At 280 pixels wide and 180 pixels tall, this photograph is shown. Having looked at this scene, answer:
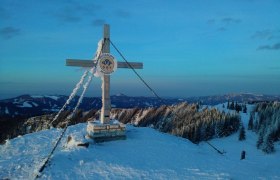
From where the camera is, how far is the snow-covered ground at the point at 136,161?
16000 mm

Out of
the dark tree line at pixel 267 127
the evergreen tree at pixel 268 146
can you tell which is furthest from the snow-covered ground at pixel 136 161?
the dark tree line at pixel 267 127

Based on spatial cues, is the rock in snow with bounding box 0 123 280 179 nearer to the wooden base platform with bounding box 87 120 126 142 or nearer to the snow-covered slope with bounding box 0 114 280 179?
the snow-covered slope with bounding box 0 114 280 179

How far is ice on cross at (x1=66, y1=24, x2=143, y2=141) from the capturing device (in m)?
21.1

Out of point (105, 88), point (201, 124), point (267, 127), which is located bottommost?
point (201, 124)

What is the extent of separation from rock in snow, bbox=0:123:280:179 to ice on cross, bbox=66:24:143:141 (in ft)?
2.12

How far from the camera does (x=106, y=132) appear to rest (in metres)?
21.2

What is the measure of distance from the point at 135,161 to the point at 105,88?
602 cm

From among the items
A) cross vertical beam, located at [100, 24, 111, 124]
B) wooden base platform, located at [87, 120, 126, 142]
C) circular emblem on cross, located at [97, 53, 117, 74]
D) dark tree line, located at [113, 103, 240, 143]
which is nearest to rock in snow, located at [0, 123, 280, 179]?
wooden base platform, located at [87, 120, 126, 142]

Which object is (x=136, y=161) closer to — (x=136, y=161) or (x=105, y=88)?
(x=136, y=161)

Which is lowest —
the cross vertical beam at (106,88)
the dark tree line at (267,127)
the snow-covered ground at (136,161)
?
the snow-covered ground at (136,161)

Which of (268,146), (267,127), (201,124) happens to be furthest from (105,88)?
(267,127)

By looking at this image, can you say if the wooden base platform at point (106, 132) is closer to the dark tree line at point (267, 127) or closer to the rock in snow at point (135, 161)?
the rock in snow at point (135, 161)

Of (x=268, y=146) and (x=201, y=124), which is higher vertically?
(x=201, y=124)

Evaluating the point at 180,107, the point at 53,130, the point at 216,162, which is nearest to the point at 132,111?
the point at 180,107
